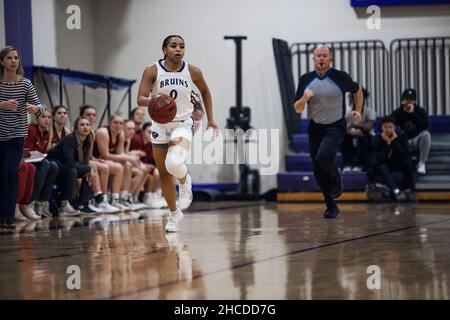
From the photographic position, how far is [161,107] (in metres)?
7.48

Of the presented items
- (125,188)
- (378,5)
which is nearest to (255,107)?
(378,5)

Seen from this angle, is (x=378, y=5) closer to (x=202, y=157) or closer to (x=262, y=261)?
(x=202, y=157)

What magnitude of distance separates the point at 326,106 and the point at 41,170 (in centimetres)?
338

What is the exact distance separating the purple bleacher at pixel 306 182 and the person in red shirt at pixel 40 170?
487 cm

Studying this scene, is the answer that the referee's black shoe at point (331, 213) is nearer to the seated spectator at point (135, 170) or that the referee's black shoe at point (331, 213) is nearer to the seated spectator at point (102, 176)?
the seated spectator at point (102, 176)

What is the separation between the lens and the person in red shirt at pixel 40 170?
10344 mm

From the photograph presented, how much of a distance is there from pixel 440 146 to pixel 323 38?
2953mm

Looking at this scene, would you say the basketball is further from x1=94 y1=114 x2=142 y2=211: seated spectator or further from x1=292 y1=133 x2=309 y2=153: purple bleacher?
x1=292 y1=133 x2=309 y2=153: purple bleacher

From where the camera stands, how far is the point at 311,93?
894 cm

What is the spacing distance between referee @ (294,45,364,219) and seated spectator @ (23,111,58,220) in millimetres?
3125

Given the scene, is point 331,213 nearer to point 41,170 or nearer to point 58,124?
point 41,170

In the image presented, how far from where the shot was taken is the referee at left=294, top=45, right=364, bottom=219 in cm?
934

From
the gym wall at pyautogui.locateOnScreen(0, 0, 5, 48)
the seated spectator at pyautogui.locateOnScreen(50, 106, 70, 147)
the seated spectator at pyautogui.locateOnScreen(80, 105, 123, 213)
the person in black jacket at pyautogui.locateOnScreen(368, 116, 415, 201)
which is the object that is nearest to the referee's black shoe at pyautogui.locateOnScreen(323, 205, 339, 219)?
the seated spectator at pyautogui.locateOnScreen(80, 105, 123, 213)

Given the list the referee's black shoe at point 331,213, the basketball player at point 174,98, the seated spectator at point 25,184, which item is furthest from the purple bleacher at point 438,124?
the basketball player at point 174,98
